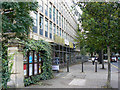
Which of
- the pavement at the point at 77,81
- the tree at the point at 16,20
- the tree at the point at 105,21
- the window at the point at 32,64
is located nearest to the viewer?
the tree at the point at 105,21

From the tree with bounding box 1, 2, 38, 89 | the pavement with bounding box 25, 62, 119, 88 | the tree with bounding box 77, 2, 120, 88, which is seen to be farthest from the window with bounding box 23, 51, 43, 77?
the tree with bounding box 77, 2, 120, 88

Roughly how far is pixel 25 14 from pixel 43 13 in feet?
28.8

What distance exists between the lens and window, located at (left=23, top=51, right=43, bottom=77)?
26.4 feet

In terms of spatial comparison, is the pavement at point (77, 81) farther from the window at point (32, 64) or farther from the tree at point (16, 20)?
the tree at point (16, 20)

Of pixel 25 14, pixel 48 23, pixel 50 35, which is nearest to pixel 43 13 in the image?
pixel 48 23

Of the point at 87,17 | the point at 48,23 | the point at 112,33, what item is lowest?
the point at 112,33

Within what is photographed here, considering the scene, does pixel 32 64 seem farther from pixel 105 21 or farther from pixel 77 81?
pixel 105 21

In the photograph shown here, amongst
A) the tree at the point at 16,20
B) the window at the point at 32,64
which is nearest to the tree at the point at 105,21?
the tree at the point at 16,20

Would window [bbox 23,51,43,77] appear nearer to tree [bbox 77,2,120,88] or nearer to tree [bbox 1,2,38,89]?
tree [bbox 1,2,38,89]

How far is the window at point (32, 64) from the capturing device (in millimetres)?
8047

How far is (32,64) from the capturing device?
8.77 m

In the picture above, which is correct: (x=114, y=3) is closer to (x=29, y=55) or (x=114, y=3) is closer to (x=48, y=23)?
(x=29, y=55)

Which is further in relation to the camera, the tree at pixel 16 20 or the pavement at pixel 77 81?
the tree at pixel 16 20

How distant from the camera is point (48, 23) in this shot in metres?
18.7
